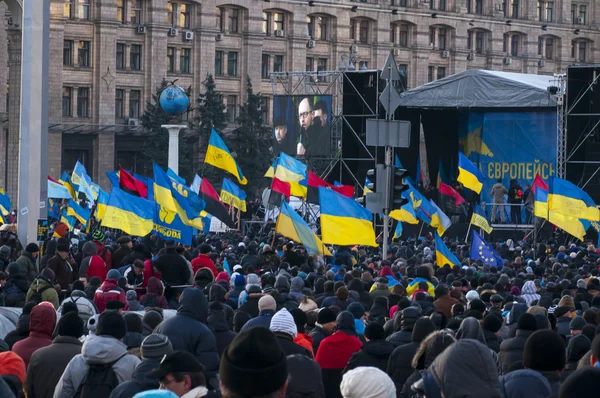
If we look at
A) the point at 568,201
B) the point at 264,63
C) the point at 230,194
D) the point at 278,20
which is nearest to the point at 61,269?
the point at 568,201

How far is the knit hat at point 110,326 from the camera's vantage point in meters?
7.71

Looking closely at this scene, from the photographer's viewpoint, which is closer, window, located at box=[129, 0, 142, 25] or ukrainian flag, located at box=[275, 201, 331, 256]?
ukrainian flag, located at box=[275, 201, 331, 256]

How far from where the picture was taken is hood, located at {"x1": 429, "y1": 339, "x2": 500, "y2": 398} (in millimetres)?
6113

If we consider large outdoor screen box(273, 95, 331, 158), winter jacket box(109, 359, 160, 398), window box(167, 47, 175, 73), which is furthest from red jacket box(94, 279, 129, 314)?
window box(167, 47, 175, 73)

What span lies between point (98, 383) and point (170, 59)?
55.2 m

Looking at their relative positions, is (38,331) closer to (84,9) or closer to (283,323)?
(283,323)

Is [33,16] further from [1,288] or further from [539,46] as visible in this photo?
[539,46]

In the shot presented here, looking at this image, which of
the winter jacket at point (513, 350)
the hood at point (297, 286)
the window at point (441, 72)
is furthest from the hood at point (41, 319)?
the window at point (441, 72)

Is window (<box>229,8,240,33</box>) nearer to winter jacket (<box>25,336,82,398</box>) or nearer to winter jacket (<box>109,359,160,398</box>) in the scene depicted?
winter jacket (<box>25,336,82,398</box>)

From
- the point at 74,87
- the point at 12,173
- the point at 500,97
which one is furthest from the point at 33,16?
the point at 74,87

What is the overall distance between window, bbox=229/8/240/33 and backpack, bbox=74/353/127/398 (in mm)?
57162

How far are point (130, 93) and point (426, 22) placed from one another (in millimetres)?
18385

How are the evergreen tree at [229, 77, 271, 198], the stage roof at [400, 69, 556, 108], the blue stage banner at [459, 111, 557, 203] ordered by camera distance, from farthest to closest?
the evergreen tree at [229, 77, 271, 198], the blue stage banner at [459, 111, 557, 203], the stage roof at [400, 69, 556, 108]

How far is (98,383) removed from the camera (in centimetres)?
748
